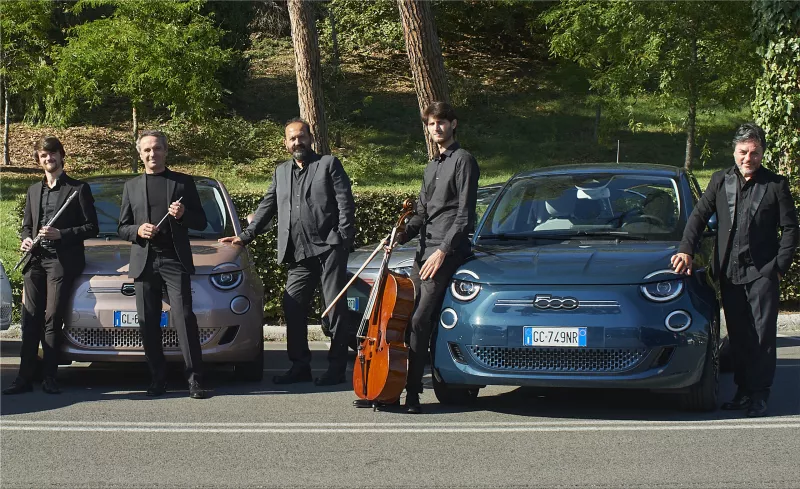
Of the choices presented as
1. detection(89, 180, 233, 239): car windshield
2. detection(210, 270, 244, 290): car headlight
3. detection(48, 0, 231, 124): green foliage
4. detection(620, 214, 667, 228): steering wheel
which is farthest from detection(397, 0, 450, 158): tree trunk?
detection(48, 0, 231, 124): green foliage

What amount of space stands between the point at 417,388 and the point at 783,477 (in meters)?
2.61

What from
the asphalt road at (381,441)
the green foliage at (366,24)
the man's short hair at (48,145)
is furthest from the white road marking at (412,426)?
the green foliage at (366,24)

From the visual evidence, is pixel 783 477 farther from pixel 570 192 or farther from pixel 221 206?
pixel 221 206

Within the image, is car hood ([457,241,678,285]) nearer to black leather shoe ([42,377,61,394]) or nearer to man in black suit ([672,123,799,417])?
man in black suit ([672,123,799,417])

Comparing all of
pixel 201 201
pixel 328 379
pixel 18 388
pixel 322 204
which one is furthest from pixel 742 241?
pixel 18 388

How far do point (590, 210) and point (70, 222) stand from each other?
3.84 m

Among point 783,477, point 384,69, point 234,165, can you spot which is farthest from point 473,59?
point 783,477

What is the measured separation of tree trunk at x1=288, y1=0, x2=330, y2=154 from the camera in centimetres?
1539

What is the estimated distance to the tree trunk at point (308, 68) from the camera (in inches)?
606

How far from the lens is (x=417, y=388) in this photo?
769cm

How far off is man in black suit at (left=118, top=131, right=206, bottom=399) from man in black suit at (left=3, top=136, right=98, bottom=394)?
40 centimetres

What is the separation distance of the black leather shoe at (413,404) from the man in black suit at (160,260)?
1571 millimetres

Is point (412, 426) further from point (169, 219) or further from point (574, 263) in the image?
point (169, 219)

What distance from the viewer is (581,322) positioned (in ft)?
23.4
